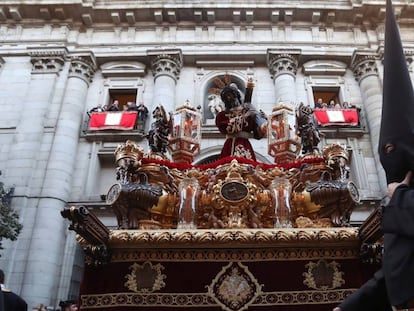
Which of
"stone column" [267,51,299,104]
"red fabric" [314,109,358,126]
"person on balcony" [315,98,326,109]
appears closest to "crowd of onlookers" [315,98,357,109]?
"person on balcony" [315,98,326,109]

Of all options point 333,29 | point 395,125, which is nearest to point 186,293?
point 395,125

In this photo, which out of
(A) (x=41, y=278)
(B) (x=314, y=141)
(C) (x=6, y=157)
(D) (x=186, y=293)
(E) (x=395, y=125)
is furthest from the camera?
(C) (x=6, y=157)

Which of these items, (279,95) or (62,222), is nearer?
(62,222)

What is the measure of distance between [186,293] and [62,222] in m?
10.4

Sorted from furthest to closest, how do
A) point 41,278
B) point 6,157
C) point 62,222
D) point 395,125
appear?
point 6,157 → point 62,222 → point 41,278 → point 395,125

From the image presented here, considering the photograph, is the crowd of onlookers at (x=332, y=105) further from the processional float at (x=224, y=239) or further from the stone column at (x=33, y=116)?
the processional float at (x=224, y=239)

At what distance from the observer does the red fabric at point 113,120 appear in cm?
1493

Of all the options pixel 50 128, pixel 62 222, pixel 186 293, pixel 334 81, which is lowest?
pixel 186 293

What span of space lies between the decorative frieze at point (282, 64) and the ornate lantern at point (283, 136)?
9.74 meters

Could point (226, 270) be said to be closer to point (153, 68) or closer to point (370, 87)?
point (153, 68)

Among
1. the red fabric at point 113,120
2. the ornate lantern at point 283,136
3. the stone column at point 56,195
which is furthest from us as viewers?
the red fabric at point 113,120

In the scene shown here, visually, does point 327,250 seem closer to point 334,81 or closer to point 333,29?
point 334,81

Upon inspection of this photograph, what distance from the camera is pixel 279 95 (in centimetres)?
1531

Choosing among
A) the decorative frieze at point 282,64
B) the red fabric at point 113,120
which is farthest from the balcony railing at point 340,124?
the red fabric at point 113,120
